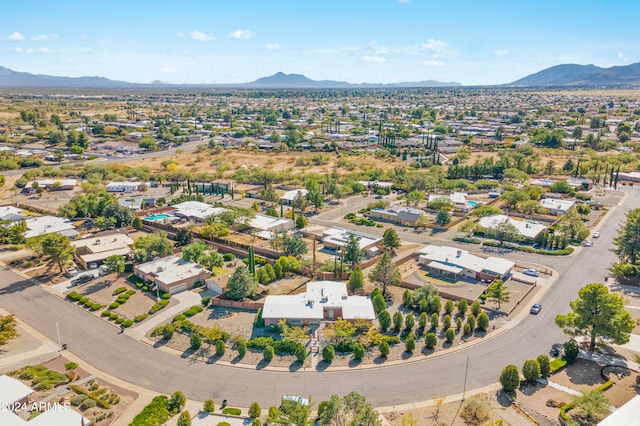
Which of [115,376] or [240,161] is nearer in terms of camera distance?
[115,376]

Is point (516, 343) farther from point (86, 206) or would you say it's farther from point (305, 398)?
point (86, 206)

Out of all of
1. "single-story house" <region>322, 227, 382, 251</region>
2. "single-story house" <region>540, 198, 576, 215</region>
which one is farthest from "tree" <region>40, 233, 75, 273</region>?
"single-story house" <region>540, 198, 576, 215</region>

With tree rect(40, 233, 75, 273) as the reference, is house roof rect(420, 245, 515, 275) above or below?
below

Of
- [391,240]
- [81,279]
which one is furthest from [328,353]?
[81,279]

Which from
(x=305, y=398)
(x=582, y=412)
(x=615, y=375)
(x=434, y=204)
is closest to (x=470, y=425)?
(x=582, y=412)

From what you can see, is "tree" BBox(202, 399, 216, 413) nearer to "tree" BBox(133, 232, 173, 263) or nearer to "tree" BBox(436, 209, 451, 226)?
"tree" BBox(133, 232, 173, 263)

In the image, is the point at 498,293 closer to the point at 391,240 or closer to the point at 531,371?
the point at 531,371
